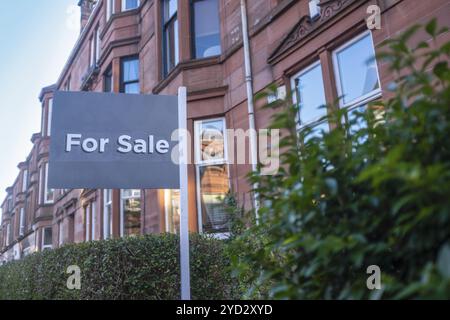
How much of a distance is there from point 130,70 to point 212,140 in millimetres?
4652

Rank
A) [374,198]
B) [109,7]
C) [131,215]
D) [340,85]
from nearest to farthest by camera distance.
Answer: [374,198] → [340,85] → [131,215] → [109,7]

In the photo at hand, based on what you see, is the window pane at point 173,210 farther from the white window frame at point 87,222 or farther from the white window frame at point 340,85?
the white window frame at point 87,222

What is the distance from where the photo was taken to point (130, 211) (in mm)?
10539

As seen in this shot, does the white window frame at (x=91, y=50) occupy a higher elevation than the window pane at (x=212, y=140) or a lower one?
higher

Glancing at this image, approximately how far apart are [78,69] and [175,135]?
1373 centimetres

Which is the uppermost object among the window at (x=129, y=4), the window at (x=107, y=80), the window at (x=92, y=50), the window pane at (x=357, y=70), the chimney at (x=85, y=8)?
the chimney at (x=85, y=8)

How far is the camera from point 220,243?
5414 millimetres

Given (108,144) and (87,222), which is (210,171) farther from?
(87,222)

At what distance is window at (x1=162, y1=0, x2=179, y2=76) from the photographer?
9.41 metres

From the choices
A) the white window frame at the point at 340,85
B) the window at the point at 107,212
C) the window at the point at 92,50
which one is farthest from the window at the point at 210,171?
the window at the point at 92,50

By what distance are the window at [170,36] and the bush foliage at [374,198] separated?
26.3 feet

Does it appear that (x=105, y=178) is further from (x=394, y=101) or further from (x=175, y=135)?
(x=394, y=101)

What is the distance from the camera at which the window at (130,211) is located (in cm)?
1038

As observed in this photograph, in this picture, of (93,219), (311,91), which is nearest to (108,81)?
(93,219)
